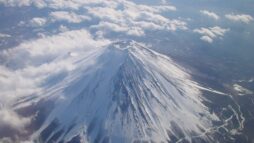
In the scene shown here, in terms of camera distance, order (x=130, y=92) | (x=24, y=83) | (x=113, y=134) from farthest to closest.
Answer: (x=24, y=83), (x=130, y=92), (x=113, y=134)

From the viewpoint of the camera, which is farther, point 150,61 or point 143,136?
point 150,61

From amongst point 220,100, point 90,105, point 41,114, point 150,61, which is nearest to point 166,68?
point 150,61

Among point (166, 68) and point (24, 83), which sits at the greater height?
point (166, 68)

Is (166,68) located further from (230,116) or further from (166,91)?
(230,116)

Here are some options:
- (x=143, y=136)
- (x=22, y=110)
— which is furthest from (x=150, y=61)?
(x=22, y=110)

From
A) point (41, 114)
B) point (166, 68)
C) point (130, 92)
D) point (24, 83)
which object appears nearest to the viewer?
point (41, 114)

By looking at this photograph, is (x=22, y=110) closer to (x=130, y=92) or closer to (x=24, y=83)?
(x=24, y=83)
